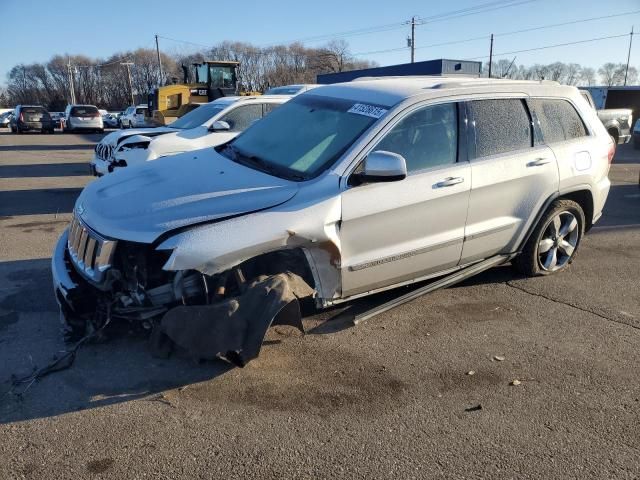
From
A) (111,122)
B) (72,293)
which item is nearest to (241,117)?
(72,293)

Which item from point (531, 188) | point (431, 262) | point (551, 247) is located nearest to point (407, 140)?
point (431, 262)

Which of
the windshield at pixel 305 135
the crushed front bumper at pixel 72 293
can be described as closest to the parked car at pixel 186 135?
the windshield at pixel 305 135

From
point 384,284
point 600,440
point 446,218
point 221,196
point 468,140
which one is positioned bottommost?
point 600,440

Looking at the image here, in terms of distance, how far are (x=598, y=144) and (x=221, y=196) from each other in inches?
157

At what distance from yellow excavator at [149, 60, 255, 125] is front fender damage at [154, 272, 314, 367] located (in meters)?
16.6

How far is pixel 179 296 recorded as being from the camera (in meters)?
3.50

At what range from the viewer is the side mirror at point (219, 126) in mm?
8531

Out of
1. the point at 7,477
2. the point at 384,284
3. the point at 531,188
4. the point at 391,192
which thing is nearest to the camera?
the point at 7,477

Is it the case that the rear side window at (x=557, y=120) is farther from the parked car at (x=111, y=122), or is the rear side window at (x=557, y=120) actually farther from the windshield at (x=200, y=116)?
the parked car at (x=111, y=122)

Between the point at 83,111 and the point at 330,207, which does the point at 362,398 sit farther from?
the point at 83,111

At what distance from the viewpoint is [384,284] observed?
4117 millimetres

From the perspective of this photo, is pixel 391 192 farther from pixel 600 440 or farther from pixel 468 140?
pixel 600 440

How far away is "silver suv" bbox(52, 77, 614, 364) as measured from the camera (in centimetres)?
338

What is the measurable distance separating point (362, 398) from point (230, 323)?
3.14 feet
